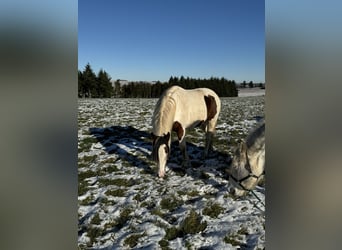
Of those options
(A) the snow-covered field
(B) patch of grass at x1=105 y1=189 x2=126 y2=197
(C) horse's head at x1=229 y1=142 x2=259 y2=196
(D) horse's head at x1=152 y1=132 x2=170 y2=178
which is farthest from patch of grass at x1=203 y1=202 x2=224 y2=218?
(B) patch of grass at x1=105 y1=189 x2=126 y2=197

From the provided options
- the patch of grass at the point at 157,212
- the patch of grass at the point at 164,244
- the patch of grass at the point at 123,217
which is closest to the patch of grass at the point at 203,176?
the patch of grass at the point at 157,212

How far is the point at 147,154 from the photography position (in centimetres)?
664

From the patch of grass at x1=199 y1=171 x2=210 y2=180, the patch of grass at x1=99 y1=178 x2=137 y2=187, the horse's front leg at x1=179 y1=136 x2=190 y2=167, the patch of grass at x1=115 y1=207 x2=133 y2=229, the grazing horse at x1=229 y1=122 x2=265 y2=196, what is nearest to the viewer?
the grazing horse at x1=229 y1=122 x2=265 y2=196

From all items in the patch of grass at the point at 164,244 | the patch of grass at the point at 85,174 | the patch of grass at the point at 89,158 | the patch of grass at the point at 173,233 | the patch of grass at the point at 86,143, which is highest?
the patch of grass at the point at 86,143

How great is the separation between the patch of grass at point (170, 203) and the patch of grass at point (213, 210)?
0.47 m

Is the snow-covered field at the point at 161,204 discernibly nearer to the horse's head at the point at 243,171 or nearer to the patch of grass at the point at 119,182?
the patch of grass at the point at 119,182

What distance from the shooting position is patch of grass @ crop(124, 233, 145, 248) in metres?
3.15

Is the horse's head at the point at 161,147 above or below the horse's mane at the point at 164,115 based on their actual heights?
below

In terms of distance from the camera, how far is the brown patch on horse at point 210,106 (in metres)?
6.37

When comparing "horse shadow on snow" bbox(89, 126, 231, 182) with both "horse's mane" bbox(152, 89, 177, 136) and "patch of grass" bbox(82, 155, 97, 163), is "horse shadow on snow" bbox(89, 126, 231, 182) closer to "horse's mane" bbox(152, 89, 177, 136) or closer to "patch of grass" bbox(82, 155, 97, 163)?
"patch of grass" bbox(82, 155, 97, 163)

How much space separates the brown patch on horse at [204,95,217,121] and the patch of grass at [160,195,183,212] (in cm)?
277

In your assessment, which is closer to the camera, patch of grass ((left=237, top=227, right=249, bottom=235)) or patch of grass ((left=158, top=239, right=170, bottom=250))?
patch of grass ((left=158, top=239, right=170, bottom=250))
